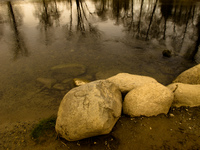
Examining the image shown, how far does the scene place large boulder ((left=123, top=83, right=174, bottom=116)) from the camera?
3342 millimetres

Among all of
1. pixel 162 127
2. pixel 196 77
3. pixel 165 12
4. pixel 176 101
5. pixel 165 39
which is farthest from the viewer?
pixel 165 12

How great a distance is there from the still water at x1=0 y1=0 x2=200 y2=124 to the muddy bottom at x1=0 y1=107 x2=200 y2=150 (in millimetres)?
904

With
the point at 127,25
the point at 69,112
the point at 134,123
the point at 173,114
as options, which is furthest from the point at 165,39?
the point at 69,112

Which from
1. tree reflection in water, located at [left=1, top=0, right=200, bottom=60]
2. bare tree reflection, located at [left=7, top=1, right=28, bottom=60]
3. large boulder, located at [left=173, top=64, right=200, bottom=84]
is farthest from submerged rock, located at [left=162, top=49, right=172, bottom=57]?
bare tree reflection, located at [left=7, top=1, right=28, bottom=60]

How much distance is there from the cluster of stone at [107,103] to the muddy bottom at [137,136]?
0.18 meters

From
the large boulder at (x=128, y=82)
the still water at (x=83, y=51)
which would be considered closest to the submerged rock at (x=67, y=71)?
the still water at (x=83, y=51)

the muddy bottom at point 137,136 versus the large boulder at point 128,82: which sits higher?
the large boulder at point 128,82

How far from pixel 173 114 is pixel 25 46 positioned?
315 inches

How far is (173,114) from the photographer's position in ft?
11.2

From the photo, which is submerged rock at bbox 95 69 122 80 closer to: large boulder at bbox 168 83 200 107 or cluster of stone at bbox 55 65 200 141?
cluster of stone at bbox 55 65 200 141

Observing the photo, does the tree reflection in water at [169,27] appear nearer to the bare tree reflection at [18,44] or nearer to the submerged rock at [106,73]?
the submerged rock at [106,73]

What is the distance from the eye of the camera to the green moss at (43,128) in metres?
3.26

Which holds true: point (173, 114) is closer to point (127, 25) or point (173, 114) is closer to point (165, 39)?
point (165, 39)

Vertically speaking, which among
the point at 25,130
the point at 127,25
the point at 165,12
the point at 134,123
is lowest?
the point at 25,130
